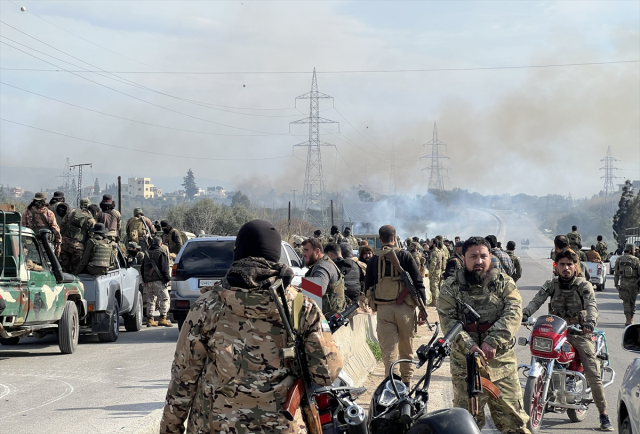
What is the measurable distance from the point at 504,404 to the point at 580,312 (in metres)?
2.57

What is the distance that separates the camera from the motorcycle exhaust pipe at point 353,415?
12.8 ft

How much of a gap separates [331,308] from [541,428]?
9.11 ft

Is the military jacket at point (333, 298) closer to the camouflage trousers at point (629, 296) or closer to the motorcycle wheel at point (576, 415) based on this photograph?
the motorcycle wheel at point (576, 415)

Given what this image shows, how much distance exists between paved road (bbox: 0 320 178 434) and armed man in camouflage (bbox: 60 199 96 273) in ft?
4.57

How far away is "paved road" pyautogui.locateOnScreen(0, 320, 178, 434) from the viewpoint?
7527 millimetres

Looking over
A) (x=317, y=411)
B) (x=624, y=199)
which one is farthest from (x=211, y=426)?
(x=624, y=199)

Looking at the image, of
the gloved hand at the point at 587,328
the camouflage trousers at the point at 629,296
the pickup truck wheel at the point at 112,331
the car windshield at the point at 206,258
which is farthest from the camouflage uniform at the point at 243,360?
the camouflage trousers at the point at 629,296

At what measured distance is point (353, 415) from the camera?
3.92 m

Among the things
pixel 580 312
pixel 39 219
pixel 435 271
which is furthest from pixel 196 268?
pixel 435 271

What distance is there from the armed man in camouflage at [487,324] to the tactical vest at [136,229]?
47.7 feet

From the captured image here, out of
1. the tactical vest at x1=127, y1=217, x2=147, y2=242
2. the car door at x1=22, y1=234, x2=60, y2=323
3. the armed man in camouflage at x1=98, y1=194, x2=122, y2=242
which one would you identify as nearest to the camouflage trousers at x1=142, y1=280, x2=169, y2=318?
the armed man in camouflage at x1=98, y1=194, x2=122, y2=242

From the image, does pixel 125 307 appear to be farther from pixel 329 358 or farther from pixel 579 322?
pixel 329 358

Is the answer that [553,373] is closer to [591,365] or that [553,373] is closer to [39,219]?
[591,365]

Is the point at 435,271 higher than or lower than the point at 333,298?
lower
